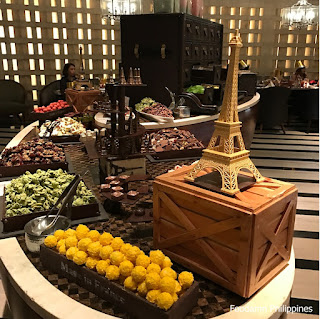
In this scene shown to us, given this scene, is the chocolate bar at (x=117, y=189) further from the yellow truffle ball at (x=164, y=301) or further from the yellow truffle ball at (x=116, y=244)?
the yellow truffle ball at (x=164, y=301)

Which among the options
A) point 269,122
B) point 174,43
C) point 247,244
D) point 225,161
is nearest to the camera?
point 247,244

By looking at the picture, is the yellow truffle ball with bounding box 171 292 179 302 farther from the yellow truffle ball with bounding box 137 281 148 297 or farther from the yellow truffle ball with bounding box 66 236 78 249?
the yellow truffle ball with bounding box 66 236 78 249

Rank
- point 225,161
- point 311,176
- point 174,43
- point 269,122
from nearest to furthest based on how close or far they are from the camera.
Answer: point 225,161, point 174,43, point 311,176, point 269,122

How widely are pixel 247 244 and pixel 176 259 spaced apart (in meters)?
0.44

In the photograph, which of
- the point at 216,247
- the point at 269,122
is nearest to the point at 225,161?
the point at 216,247

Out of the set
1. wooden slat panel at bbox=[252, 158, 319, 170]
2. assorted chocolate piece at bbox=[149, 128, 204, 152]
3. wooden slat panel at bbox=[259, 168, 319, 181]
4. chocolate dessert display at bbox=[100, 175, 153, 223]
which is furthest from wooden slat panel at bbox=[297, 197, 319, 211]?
chocolate dessert display at bbox=[100, 175, 153, 223]

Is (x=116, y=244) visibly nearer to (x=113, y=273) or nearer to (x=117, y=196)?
(x=113, y=273)

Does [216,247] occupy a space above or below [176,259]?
above

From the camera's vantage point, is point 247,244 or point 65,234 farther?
point 65,234

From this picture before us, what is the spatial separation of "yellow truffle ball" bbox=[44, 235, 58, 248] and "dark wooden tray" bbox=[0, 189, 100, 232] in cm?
37

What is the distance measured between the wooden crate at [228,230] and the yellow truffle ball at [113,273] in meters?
0.37

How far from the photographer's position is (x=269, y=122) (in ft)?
27.2

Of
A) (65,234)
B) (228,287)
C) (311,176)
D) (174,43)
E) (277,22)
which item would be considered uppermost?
(277,22)

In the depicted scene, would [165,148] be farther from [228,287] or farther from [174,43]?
[174,43]
